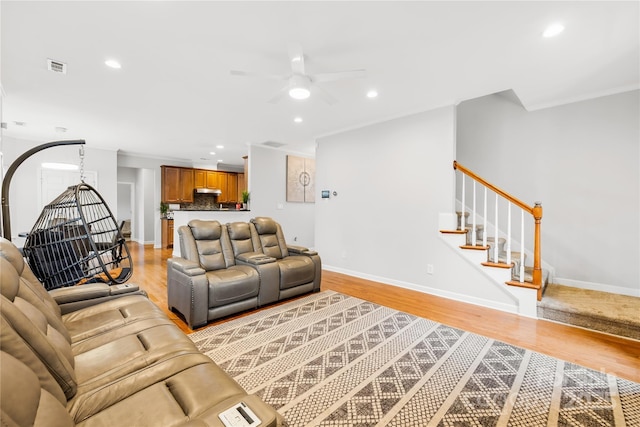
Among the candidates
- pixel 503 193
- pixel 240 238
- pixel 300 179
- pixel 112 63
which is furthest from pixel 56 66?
pixel 503 193

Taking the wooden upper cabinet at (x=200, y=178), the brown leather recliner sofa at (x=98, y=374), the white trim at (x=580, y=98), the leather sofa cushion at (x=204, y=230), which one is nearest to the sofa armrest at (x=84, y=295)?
the brown leather recliner sofa at (x=98, y=374)

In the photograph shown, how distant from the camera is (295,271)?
3566 mm

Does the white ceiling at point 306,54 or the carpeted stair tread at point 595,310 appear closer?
the white ceiling at point 306,54

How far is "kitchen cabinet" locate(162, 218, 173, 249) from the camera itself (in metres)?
7.55

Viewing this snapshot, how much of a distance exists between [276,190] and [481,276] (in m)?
4.46

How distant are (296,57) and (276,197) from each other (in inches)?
173

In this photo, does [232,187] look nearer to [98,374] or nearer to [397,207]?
[397,207]

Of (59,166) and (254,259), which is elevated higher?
(59,166)

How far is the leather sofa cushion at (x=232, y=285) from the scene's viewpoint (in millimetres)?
2826

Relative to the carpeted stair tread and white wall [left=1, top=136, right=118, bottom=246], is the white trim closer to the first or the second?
the carpeted stair tread

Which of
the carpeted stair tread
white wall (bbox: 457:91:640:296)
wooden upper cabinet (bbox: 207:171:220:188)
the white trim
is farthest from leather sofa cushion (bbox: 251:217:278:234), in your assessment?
wooden upper cabinet (bbox: 207:171:220:188)

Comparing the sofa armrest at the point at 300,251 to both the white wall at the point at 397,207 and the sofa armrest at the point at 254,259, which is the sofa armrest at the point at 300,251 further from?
the white wall at the point at 397,207

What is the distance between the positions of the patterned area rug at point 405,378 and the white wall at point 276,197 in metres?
3.65

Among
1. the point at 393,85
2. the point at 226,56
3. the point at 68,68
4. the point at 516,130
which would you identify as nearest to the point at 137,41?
the point at 226,56
